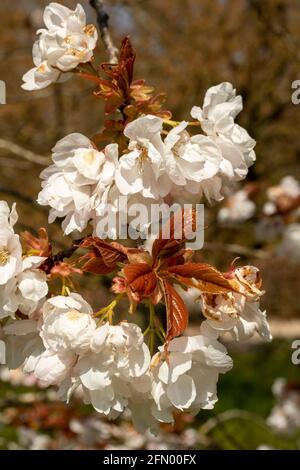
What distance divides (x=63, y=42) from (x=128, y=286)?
1.40 ft

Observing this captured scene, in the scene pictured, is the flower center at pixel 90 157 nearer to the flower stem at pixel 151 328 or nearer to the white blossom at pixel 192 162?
the white blossom at pixel 192 162

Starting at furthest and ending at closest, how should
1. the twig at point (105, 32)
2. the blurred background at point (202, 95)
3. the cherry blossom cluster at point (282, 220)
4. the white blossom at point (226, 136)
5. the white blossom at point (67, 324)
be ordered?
the blurred background at point (202, 95), the cherry blossom cluster at point (282, 220), the twig at point (105, 32), the white blossom at point (226, 136), the white blossom at point (67, 324)

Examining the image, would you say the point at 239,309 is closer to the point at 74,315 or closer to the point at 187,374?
the point at 187,374

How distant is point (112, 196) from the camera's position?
90 centimetres

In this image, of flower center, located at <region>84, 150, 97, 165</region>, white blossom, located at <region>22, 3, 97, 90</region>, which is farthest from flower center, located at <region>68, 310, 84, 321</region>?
white blossom, located at <region>22, 3, 97, 90</region>

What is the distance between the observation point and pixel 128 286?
0.86 metres

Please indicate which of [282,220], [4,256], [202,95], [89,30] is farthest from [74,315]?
[202,95]

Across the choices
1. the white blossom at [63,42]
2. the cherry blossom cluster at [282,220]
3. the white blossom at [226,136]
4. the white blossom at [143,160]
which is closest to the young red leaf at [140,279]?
the white blossom at [143,160]

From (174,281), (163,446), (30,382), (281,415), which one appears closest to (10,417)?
(30,382)

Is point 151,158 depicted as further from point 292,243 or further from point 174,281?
Result: point 292,243

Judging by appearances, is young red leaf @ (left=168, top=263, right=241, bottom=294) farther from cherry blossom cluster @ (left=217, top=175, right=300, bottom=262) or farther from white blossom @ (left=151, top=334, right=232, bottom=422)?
cherry blossom cluster @ (left=217, top=175, right=300, bottom=262)

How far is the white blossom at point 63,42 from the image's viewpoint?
102 centimetres

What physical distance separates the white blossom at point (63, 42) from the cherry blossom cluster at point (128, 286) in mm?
67

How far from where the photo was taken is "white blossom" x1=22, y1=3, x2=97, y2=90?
102cm
